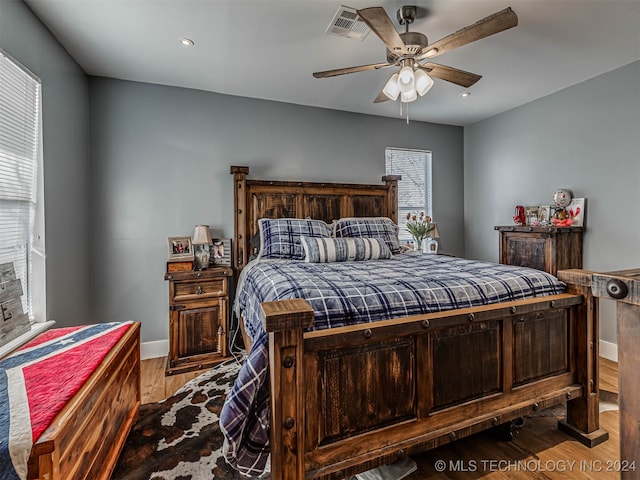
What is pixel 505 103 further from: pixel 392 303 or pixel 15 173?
pixel 15 173

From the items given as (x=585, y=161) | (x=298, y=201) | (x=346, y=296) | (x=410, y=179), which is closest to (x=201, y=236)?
(x=298, y=201)

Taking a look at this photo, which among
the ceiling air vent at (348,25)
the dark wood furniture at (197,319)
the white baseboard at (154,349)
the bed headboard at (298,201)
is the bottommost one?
the white baseboard at (154,349)

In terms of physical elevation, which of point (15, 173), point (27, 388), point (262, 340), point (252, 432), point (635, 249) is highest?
point (15, 173)

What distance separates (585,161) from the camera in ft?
10.3

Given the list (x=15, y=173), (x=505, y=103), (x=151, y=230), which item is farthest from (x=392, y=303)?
(x=505, y=103)

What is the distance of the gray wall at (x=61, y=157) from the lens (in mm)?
1957

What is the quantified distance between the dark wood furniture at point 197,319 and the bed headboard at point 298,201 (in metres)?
0.42

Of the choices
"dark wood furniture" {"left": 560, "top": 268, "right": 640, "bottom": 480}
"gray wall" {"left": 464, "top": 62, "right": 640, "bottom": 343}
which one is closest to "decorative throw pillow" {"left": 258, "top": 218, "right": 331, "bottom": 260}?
"dark wood furniture" {"left": 560, "top": 268, "right": 640, "bottom": 480}

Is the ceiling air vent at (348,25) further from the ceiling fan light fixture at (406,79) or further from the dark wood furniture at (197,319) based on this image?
the dark wood furniture at (197,319)

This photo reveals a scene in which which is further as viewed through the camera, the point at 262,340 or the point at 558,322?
the point at 558,322

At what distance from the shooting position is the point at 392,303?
1.51 metres

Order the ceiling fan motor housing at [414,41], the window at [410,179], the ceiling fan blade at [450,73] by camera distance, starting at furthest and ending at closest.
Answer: the window at [410,179], the ceiling fan blade at [450,73], the ceiling fan motor housing at [414,41]

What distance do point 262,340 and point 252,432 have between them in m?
0.36

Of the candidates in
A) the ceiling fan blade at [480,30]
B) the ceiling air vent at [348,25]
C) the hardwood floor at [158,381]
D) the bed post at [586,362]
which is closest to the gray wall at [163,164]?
the hardwood floor at [158,381]
